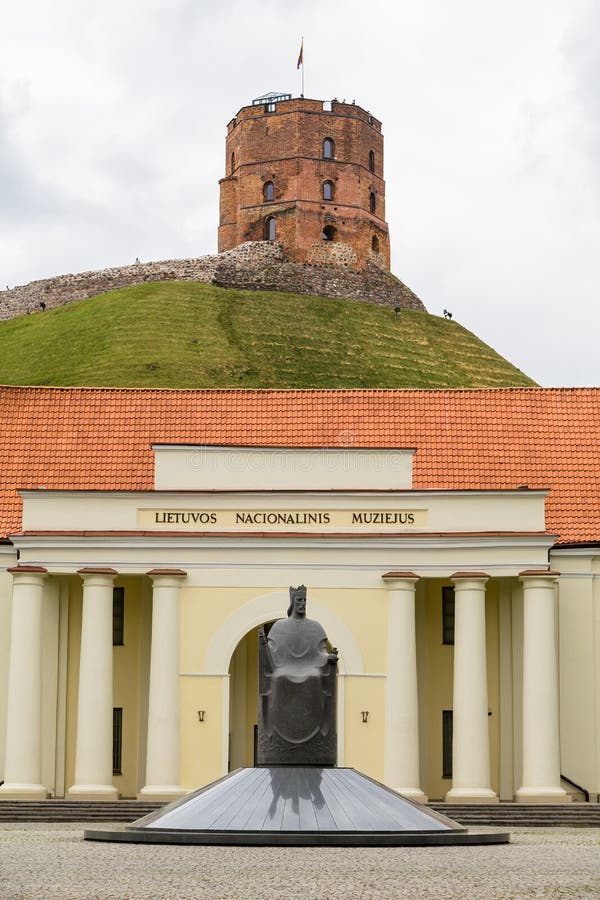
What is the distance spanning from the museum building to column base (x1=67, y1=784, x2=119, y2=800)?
0.05 m

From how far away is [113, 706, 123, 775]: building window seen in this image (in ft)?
135

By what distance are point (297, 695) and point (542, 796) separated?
44.0 ft

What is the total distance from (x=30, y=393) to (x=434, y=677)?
13.8 meters

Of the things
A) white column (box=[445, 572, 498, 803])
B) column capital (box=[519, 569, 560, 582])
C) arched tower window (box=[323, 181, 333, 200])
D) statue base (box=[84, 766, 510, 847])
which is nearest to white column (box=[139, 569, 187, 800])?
white column (box=[445, 572, 498, 803])

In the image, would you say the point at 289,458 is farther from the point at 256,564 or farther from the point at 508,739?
the point at 508,739

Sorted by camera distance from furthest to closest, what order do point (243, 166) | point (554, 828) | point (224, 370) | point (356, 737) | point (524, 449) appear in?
point (243, 166), point (224, 370), point (524, 449), point (356, 737), point (554, 828)

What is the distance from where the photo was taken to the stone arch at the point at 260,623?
39.8m

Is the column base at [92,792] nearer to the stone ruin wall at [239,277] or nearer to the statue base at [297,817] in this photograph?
the statue base at [297,817]

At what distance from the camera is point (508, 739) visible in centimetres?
4081

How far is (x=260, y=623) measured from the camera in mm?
40125

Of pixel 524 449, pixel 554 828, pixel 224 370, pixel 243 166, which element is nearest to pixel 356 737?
pixel 554 828

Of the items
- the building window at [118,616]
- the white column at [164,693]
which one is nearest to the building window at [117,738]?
the building window at [118,616]

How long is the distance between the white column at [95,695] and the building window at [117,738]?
6.06ft

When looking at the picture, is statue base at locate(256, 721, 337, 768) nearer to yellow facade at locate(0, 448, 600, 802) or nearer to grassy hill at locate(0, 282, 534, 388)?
yellow facade at locate(0, 448, 600, 802)
